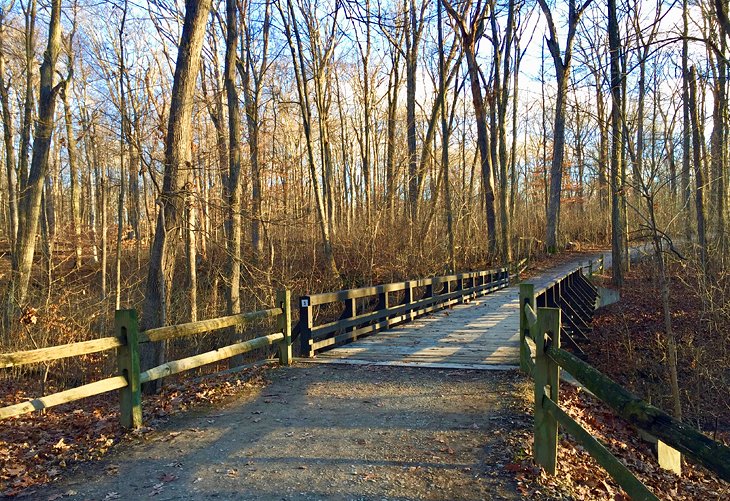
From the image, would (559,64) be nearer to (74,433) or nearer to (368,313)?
(368,313)

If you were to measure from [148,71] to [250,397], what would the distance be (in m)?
20.1

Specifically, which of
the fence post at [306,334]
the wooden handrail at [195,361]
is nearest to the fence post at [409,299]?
the fence post at [306,334]

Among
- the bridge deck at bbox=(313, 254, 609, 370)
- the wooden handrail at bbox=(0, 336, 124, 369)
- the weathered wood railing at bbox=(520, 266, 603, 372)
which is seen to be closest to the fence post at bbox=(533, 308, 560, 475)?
the bridge deck at bbox=(313, 254, 609, 370)

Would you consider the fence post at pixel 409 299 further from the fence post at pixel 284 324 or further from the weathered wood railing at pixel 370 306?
the fence post at pixel 284 324

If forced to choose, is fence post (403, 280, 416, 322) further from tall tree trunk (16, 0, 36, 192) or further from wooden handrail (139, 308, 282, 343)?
tall tree trunk (16, 0, 36, 192)

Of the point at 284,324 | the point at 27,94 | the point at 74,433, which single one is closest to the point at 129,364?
the point at 74,433

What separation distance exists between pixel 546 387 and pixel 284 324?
4.43 metres

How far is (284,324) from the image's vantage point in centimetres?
797

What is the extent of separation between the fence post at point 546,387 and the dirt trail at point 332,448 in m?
0.35

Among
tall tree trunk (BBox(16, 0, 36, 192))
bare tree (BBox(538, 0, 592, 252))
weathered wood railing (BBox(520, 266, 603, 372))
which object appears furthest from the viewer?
bare tree (BBox(538, 0, 592, 252))

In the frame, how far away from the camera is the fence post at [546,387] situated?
4.25 meters

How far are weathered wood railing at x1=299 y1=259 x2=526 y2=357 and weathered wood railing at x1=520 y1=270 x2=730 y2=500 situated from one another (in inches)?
178

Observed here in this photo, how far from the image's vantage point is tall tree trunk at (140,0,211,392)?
8.12 m

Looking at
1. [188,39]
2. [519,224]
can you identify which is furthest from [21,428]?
[519,224]
